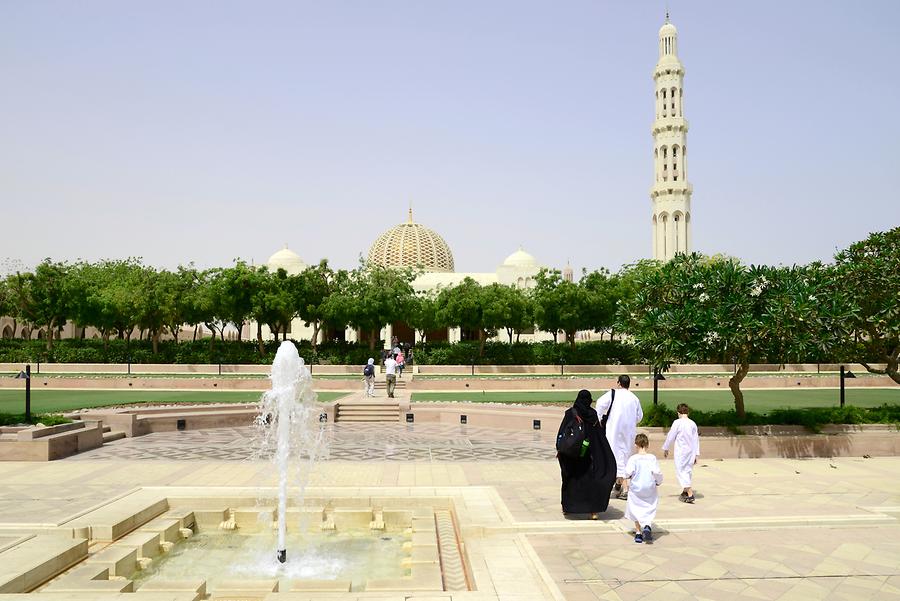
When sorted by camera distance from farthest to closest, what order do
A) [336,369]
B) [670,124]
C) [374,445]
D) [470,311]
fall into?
[670,124]
[470,311]
[336,369]
[374,445]

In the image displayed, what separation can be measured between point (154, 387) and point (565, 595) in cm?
2476

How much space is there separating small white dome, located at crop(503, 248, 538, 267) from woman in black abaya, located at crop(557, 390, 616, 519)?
5445 cm

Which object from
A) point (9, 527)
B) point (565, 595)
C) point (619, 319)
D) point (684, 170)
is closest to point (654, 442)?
point (619, 319)

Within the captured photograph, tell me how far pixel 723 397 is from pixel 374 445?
13.8 m

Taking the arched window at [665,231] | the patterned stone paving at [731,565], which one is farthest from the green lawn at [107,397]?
the arched window at [665,231]

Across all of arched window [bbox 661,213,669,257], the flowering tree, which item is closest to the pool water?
the flowering tree

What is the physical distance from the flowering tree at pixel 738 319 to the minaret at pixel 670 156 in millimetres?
42460

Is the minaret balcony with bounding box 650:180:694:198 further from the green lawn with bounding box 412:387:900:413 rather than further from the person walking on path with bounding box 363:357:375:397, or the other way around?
the person walking on path with bounding box 363:357:375:397

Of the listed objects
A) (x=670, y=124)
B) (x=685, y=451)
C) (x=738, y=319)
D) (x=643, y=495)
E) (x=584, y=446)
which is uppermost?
(x=670, y=124)

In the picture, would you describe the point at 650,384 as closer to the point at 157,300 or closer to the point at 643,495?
the point at 643,495

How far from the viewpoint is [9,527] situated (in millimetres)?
7555

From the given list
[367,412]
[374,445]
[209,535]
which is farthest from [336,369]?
[209,535]

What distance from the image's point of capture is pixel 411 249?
224 ft

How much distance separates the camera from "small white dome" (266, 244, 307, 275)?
63344mm
